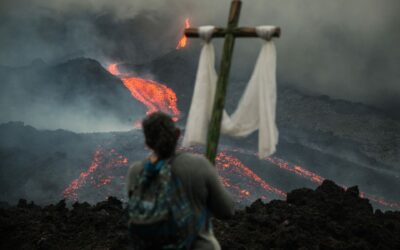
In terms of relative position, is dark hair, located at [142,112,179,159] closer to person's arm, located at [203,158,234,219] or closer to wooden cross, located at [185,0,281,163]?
person's arm, located at [203,158,234,219]

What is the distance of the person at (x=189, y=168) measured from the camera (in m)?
3.27

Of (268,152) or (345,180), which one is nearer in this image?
(268,152)

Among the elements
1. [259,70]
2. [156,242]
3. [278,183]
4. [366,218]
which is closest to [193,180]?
[156,242]

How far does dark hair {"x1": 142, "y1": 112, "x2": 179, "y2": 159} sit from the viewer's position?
10.8ft

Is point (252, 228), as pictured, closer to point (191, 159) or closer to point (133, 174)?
point (133, 174)

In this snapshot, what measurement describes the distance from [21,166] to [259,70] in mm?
29496

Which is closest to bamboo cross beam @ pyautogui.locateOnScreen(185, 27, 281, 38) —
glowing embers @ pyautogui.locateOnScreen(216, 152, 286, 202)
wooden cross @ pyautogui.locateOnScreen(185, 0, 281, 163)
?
wooden cross @ pyautogui.locateOnScreen(185, 0, 281, 163)

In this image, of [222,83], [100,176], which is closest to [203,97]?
[222,83]

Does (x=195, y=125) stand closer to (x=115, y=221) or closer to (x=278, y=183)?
(x=115, y=221)

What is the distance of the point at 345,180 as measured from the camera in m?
78.4

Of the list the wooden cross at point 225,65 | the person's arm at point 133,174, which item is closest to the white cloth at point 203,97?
the wooden cross at point 225,65

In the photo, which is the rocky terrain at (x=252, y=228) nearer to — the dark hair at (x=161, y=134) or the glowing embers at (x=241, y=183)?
the dark hair at (x=161, y=134)

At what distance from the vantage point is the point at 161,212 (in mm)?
3215

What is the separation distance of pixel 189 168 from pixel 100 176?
27.0 m
